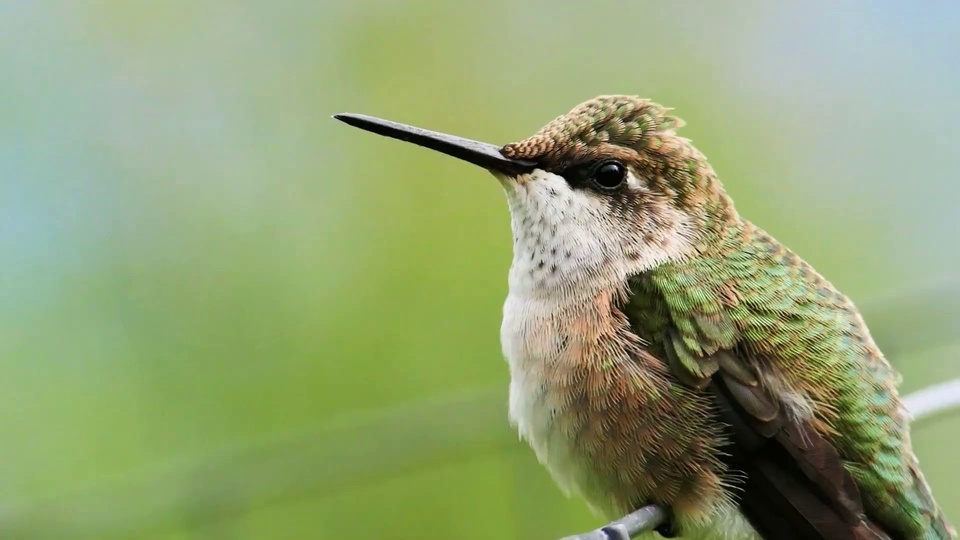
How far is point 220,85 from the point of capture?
154 inches

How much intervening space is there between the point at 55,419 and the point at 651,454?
2.68 m

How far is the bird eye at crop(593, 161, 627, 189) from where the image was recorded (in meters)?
1.71

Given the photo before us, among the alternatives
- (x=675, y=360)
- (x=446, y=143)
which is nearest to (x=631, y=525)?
(x=675, y=360)

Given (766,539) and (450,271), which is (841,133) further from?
(766,539)

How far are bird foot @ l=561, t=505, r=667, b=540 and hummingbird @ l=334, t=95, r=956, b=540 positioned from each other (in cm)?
4

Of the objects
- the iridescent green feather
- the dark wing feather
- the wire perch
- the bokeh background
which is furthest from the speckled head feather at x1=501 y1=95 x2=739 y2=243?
the bokeh background

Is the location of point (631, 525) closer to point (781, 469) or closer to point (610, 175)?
point (781, 469)

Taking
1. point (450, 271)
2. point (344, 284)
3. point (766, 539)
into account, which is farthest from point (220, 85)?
point (766, 539)

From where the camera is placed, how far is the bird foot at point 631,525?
1111 millimetres

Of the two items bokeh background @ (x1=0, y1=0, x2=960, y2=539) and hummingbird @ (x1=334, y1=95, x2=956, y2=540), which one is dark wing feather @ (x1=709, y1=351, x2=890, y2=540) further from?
bokeh background @ (x1=0, y1=0, x2=960, y2=539)

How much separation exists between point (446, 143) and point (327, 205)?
7.81 ft

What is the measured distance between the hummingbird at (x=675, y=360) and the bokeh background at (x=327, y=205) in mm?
1390

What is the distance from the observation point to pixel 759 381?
152 cm

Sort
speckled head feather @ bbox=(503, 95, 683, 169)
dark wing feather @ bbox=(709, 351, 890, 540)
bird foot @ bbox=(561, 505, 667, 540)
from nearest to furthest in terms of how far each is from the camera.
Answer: bird foot @ bbox=(561, 505, 667, 540)
dark wing feather @ bbox=(709, 351, 890, 540)
speckled head feather @ bbox=(503, 95, 683, 169)
